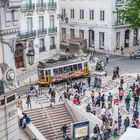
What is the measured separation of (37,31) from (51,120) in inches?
815

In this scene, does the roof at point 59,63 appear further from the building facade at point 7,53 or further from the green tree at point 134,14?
the building facade at point 7,53

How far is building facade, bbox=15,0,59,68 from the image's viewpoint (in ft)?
157

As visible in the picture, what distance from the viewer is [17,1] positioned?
21641 mm

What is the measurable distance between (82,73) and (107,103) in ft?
31.2

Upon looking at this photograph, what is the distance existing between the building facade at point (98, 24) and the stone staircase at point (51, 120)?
2498 cm

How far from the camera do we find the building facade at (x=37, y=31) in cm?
4794

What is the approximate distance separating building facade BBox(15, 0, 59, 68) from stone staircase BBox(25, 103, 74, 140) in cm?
1423

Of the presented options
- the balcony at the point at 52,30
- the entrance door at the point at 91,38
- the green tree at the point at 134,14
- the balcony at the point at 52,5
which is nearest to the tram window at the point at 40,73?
the green tree at the point at 134,14

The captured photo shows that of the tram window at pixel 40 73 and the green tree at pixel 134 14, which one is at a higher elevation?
the green tree at pixel 134 14

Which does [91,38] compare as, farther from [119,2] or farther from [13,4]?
[13,4]

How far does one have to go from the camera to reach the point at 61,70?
4153 cm

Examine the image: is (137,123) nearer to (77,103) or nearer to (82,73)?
(77,103)

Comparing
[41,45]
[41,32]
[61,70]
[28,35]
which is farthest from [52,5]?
[61,70]

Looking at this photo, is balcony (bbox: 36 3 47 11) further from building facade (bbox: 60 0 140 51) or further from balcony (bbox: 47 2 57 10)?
building facade (bbox: 60 0 140 51)
